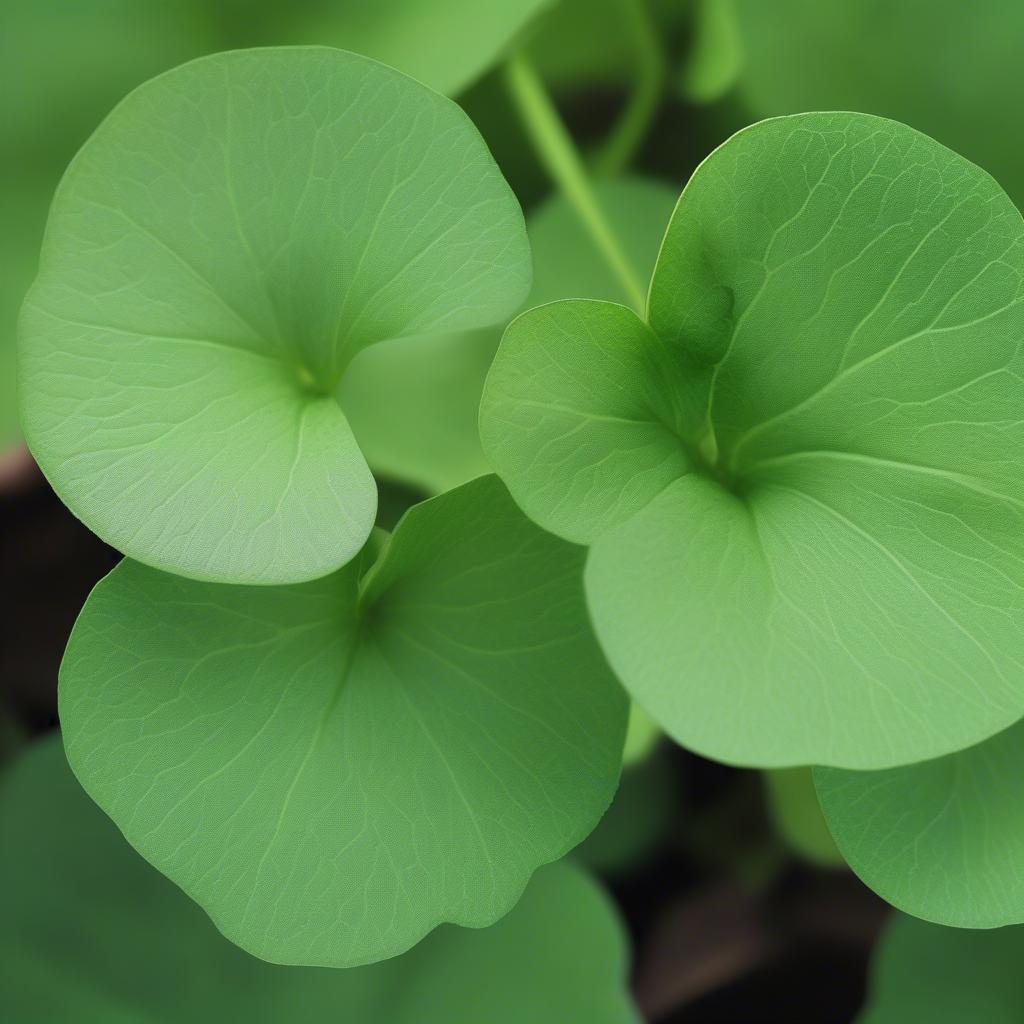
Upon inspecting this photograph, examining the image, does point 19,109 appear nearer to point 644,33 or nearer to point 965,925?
point 644,33

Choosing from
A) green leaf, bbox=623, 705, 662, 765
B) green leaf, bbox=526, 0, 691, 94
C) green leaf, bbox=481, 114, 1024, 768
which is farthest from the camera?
green leaf, bbox=526, 0, 691, 94

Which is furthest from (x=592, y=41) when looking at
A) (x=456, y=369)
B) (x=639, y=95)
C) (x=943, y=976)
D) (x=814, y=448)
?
(x=943, y=976)

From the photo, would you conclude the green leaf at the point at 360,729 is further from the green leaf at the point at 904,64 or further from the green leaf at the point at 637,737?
the green leaf at the point at 904,64

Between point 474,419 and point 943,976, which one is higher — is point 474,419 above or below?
above

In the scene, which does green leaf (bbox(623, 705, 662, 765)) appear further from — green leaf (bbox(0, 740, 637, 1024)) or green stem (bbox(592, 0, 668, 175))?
green stem (bbox(592, 0, 668, 175))

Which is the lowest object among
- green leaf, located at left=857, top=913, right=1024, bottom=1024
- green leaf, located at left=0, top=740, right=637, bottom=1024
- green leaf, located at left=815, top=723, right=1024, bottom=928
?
green leaf, located at left=857, top=913, right=1024, bottom=1024

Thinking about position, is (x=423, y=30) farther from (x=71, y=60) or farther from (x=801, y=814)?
(x=801, y=814)

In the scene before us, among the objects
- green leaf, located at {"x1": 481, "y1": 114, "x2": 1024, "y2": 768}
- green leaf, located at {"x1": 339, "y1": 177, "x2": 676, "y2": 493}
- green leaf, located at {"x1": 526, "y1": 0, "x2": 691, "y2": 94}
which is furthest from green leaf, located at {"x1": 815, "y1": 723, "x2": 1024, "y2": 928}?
green leaf, located at {"x1": 526, "y1": 0, "x2": 691, "y2": 94}
